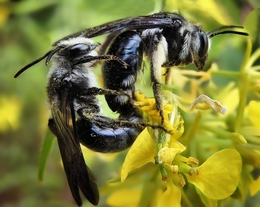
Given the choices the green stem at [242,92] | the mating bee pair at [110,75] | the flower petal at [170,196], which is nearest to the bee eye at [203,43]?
the mating bee pair at [110,75]

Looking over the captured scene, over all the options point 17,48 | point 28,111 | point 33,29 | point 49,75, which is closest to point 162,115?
point 49,75

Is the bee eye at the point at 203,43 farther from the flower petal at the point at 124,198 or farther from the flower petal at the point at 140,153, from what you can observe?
the flower petal at the point at 124,198

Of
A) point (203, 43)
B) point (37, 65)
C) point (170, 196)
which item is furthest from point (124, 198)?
point (37, 65)

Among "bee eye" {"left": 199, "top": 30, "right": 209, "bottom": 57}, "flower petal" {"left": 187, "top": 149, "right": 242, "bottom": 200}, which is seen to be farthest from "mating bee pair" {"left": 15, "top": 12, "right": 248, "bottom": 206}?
"flower petal" {"left": 187, "top": 149, "right": 242, "bottom": 200}

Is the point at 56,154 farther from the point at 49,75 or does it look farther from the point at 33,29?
the point at 49,75

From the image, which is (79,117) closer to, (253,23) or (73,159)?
(73,159)

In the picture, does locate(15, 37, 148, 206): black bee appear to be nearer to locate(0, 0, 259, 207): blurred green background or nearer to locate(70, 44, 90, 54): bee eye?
locate(70, 44, 90, 54): bee eye
